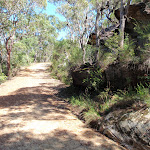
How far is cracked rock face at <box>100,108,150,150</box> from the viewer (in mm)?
2820

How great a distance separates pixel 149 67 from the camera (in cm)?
429

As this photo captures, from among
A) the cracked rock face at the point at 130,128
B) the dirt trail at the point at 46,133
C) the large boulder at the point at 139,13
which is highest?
the large boulder at the point at 139,13

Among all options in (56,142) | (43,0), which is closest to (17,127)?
(56,142)

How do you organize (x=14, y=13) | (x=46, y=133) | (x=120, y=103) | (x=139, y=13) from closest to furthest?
1. (x=46, y=133)
2. (x=120, y=103)
3. (x=139, y=13)
4. (x=14, y=13)

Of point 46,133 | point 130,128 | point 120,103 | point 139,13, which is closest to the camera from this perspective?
point 130,128

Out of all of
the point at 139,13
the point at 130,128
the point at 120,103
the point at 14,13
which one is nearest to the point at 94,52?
the point at 139,13

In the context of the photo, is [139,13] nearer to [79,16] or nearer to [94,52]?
[94,52]

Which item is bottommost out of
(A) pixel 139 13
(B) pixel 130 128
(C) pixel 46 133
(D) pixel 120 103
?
(C) pixel 46 133

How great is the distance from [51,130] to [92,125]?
47.2 inches

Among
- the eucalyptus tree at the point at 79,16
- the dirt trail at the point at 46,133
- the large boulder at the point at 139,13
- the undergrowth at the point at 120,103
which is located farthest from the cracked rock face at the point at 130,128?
the eucalyptus tree at the point at 79,16

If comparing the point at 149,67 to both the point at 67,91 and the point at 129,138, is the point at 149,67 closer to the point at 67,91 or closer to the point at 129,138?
the point at 129,138

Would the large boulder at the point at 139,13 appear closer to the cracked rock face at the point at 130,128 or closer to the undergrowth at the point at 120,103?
the undergrowth at the point at 120,103

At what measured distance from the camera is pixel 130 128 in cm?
313

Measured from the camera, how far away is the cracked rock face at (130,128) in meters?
2.82
